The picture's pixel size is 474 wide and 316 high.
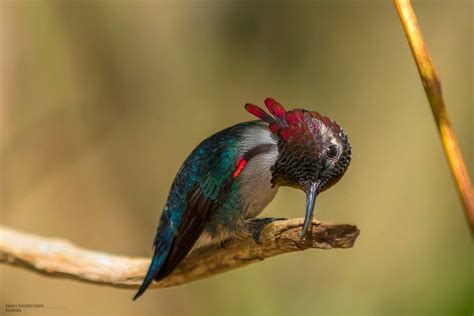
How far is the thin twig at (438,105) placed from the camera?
1.21 m

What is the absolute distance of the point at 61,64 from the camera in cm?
589

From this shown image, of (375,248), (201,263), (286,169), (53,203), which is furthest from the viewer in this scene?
(53,203)

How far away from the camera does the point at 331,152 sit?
110 inches

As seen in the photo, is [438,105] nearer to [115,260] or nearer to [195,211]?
[195,211]

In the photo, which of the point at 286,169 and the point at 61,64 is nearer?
the point at 286,169

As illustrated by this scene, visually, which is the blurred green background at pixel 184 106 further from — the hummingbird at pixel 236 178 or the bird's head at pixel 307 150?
the bird's head at pixel 307 150

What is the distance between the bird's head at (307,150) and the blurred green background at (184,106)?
2.28 meters

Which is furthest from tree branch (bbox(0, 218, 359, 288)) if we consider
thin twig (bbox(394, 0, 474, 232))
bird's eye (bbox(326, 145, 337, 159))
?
thin twig (bbox(394, 0, 474, 232))

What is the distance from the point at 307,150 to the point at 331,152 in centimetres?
13

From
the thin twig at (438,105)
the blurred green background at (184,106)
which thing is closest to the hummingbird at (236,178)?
the thin twig at (438,105)

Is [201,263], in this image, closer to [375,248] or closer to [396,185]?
[375,248]

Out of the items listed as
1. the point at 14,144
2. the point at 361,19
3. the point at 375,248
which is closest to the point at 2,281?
the point at 14,144

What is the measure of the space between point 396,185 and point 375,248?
0.66 meters

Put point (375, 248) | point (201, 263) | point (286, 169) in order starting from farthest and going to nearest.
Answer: point (375, 248)
point (201, 263)
point (286, 169)
